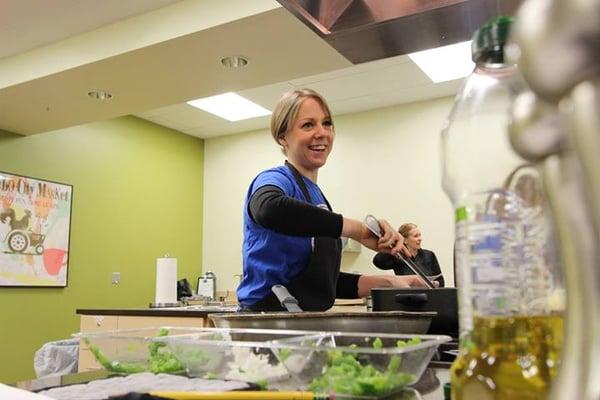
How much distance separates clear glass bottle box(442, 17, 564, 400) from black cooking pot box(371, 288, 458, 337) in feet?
1.69

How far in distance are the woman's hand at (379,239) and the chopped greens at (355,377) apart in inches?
20.4

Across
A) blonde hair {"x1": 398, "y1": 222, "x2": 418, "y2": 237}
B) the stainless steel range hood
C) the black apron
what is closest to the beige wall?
blonde hair {"x1": 398, "y1": 222, "x2": 418, "y2": 237}

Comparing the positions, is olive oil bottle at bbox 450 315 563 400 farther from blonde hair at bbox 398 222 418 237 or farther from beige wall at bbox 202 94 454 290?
beige wall at bbox 202 94 454 290

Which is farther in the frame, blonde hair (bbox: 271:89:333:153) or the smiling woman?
blonde hair (bbox: 271:89:333:153)

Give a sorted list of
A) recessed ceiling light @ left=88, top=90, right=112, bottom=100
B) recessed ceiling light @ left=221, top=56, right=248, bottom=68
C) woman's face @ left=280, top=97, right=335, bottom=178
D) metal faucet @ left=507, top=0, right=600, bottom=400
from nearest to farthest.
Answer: metal faucet @ left=507, top=0, right=600, bottom=400, woman's face @ left=280, top=97, right=335, bottom=178, recessed ceiling light @ left=221, top=56, right=248, bottom=68, recessed ceiling light @ left=88, top=90, right=112, bottom=100

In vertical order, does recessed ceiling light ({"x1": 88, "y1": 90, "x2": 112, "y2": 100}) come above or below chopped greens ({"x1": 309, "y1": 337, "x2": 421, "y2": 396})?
above

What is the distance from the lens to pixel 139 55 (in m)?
2.80

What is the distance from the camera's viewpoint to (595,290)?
10.0 inches

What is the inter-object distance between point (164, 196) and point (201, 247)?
0.66 metres

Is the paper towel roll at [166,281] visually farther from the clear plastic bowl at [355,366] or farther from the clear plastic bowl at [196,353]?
the clear plastic bowl at [355,366]

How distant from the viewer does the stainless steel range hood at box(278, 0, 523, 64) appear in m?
1.03

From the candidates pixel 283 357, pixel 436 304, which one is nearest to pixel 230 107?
pixel 436 304

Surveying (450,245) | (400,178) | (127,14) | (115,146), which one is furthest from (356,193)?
(127,14)

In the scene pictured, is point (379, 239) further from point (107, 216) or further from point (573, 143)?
point (107, 216)
